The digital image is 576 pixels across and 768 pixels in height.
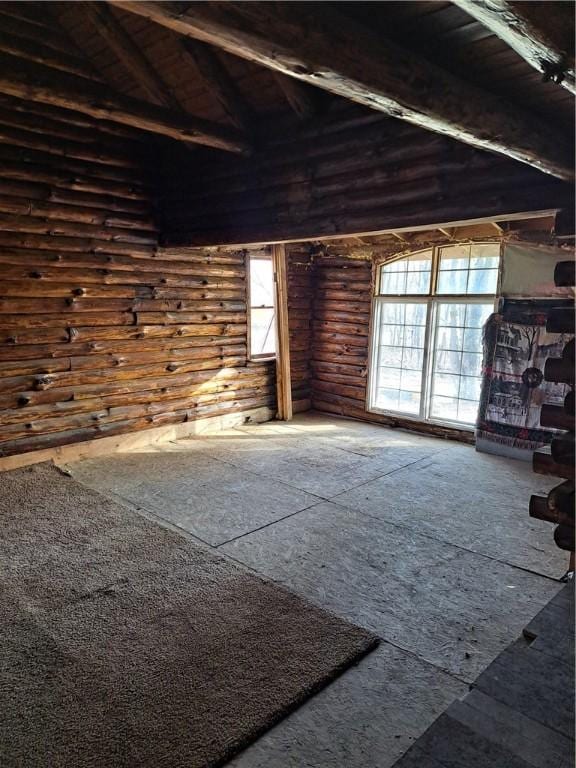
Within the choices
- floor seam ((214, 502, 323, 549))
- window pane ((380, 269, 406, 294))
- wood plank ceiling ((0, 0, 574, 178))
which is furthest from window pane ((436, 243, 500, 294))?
floor seam ((214, 502, 323, 549))

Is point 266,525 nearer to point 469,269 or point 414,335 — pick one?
point 414,335

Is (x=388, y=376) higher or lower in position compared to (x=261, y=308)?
lower

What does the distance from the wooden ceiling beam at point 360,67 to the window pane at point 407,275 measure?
4639 millimetres

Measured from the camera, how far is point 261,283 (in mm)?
7918

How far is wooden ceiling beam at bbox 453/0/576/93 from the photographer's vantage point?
4.59 feet

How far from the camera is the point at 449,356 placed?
7.52 metres

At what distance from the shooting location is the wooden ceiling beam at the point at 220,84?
453cm

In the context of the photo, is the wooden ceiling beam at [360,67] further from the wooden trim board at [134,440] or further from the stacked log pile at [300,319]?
the stacked log pile at [300,319]

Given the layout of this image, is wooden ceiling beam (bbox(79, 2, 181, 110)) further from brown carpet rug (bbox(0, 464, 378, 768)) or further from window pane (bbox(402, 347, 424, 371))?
window pane (bbox(402, 347, 424, 371))

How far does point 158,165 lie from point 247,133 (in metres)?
1.78

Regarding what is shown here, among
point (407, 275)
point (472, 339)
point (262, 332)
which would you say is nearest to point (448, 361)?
point (472, 339)

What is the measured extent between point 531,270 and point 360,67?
5314 millimetres

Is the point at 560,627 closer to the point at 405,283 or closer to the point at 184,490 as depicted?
the point at 184,490

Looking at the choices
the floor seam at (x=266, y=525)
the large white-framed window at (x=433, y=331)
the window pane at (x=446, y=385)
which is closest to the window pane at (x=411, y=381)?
the large white-framed window at (x=433, y=331)
